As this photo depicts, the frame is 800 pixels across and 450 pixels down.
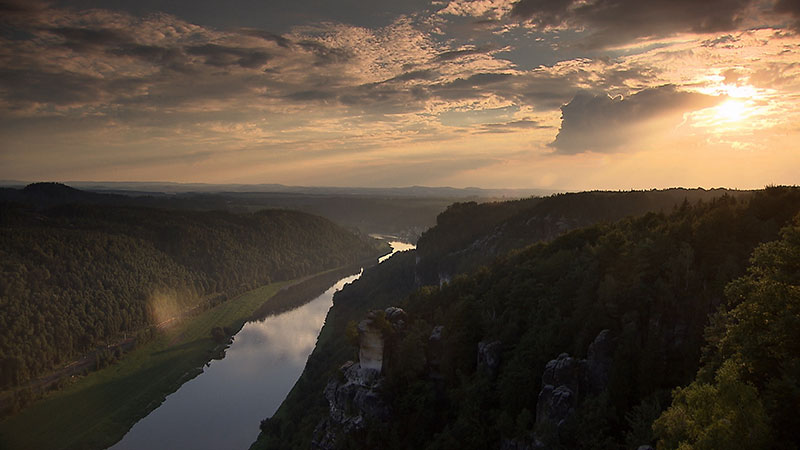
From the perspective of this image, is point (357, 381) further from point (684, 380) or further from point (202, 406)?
point (202, 406)

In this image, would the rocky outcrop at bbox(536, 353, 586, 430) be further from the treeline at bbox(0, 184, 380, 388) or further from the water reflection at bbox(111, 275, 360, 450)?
the treeline at bbox(0, 184, 380, 388)

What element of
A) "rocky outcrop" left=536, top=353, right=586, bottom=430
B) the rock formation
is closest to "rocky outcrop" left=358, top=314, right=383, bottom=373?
the rock formation

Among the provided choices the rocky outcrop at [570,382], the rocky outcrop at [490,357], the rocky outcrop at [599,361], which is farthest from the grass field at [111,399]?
the rocky outcrop at [599,361]

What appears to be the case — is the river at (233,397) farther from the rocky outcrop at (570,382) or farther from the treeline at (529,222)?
the rocky outcrop at (570,382)

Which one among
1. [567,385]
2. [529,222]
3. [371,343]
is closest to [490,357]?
[567,385]

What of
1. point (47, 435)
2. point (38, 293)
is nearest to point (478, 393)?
point (47, 435)

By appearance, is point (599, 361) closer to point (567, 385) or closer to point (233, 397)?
point (567, 385)
